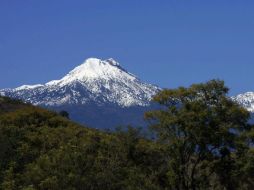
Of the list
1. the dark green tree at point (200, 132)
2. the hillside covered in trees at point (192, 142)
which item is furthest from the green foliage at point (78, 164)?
the dark green tree at point (200, 132)

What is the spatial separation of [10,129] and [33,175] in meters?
17.7

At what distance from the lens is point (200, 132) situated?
5938 centimetres

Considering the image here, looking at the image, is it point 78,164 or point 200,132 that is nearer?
point 78,164

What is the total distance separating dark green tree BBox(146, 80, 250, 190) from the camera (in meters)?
59.5

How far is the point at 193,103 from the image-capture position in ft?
199

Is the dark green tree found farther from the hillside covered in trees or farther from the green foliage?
the green foliage

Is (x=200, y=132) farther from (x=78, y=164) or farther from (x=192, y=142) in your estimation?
(x=78, y=164)

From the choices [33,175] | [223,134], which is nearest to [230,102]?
[223,134]

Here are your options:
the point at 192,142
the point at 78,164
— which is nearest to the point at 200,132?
the point at 192,142

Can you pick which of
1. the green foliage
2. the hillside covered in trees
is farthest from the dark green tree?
the green foliage

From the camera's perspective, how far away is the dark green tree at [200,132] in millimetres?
59531

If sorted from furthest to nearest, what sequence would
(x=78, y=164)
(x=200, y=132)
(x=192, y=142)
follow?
(x=192, y=142), (x=200, y=132), (x=78, y=164)

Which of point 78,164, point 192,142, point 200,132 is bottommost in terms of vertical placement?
point 78,164

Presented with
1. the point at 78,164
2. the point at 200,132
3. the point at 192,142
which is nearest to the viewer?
the point at 78,164
